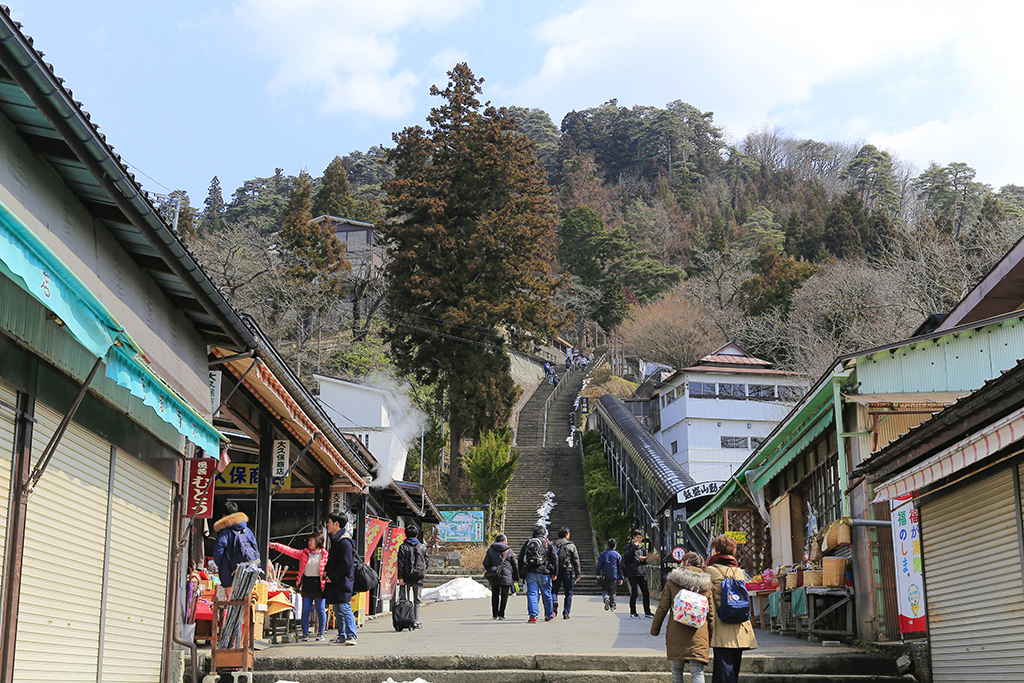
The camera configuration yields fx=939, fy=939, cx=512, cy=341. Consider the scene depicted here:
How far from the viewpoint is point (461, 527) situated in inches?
1261

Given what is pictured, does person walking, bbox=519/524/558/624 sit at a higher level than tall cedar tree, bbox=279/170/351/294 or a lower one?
lower

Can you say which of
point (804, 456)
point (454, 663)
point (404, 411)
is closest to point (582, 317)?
point (404, 411)

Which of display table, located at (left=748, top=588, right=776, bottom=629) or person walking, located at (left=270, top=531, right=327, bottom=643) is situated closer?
person walking, located at (left=270, top=531, right=327, bottom=643)

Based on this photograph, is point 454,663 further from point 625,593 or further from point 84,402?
point 625,593

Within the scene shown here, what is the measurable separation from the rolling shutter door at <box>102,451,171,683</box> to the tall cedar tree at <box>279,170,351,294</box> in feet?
113

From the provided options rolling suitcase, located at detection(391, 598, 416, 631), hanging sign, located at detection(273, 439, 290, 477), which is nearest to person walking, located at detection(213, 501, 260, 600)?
hanging sign, located at detection(273, 439, 290, 477)

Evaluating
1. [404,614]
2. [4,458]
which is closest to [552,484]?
[404,614]

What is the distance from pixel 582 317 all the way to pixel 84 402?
64.4 metres

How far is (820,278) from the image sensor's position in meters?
50.3

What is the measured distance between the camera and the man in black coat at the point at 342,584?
37.9 ft

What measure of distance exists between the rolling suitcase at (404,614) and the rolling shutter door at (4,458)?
909 centimetres

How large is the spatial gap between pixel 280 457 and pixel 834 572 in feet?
25.6

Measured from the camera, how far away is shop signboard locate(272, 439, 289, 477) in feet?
44.5

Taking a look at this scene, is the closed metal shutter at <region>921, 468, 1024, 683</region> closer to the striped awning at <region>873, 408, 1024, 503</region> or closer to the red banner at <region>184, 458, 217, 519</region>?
the striped awning at <region>873, 408, 1024, 503</region>
